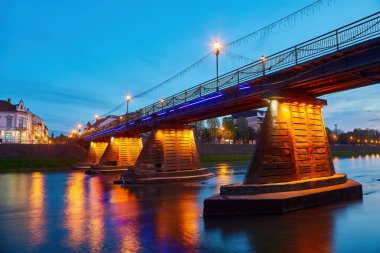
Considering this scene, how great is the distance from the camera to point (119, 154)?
58625 mm

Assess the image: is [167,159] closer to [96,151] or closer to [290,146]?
[290,146]

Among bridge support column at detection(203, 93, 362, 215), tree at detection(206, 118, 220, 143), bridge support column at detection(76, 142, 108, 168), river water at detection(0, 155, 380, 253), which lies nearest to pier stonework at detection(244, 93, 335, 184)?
bridge support column at detection(203, 93, 362, 215)

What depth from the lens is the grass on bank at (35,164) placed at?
69.5 meters

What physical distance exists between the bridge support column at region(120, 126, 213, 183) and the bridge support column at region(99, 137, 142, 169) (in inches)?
801

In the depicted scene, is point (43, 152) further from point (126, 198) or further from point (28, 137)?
point (126, 198)

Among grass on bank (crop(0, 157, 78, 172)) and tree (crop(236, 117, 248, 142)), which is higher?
tree (crop(236, 117, 248, 142))


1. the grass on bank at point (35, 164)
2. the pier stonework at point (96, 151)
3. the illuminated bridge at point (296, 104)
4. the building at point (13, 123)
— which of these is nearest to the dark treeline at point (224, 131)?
the pier stonework at point (96, 151)

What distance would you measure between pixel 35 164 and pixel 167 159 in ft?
158

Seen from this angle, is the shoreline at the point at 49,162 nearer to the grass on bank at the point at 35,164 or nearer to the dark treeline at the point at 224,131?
the grass on bank at the point at 35,164

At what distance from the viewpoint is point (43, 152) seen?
279 ft

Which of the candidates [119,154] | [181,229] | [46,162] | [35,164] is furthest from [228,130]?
[181,229]

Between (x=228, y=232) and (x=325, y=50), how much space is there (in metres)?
11.8

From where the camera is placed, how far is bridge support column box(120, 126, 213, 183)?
124 feet

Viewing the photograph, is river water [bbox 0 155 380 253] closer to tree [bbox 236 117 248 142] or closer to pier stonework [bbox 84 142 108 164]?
pier stonework [bbox 84 142 108 164]
